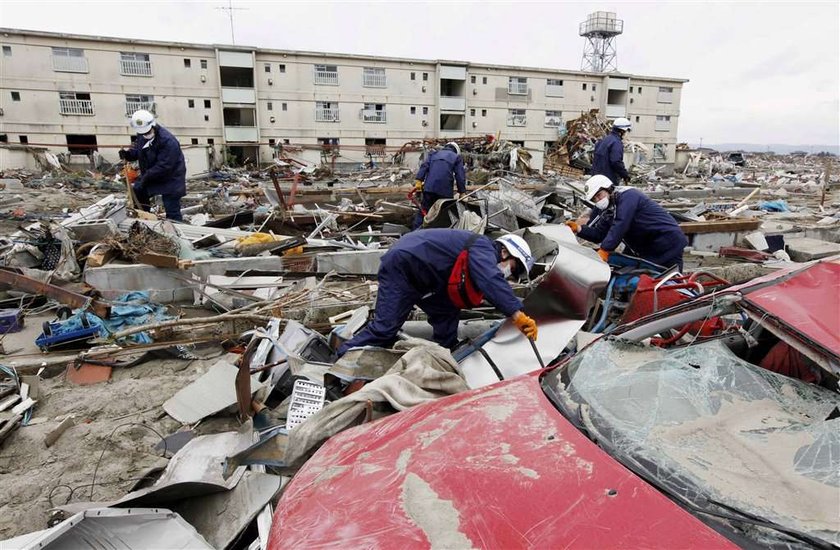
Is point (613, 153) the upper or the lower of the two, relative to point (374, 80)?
lower

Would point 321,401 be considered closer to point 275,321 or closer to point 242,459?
point 242,459

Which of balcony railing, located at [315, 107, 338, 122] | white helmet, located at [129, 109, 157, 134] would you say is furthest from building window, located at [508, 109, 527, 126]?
white helmet, located at [129, 109, 157, 134]

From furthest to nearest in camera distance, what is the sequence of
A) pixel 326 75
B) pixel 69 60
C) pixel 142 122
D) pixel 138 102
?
pixel 326 75
pixel 138 102
pixel 69 60
pixel 142 122

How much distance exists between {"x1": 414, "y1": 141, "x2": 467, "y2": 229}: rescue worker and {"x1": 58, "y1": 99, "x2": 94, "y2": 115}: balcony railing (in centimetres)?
2699

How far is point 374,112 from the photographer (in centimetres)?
3206

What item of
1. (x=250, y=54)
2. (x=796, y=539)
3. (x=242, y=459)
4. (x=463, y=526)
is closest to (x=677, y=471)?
(x=796, y=539)

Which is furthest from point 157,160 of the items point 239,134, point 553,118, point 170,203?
point 553,118

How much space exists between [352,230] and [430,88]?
27431mm

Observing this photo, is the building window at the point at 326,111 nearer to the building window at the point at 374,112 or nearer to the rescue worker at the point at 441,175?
the building window at the point at 374,112

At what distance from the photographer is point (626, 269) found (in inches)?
195

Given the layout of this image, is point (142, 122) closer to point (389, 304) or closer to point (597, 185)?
point (389, 304)

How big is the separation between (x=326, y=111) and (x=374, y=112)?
3151 mm

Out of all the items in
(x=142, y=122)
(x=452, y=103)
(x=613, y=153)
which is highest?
(x=452, y=103)

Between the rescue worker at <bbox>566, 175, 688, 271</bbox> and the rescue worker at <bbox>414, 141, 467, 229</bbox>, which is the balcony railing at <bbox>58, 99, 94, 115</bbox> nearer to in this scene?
the rescue worker at <bbox>414, 141, 467, 229</bbox>
